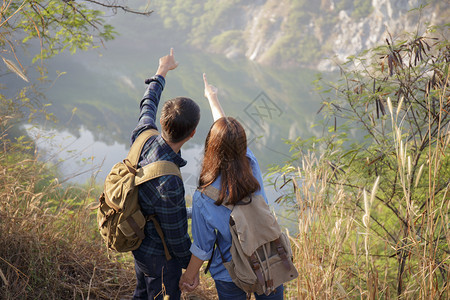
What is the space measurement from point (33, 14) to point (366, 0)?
117ft

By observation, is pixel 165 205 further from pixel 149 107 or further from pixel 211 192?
pixel 149 107

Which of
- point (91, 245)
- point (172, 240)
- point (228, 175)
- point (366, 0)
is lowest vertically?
point (91, 245)

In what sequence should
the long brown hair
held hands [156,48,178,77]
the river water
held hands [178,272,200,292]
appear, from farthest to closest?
the river water, held hands [156,48,178,77], held hands [178,272,200,292], the long brown hair

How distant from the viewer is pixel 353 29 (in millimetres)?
32781

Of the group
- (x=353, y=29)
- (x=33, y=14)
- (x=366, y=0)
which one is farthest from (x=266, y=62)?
(x=33, y=14)

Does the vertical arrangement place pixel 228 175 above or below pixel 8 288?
above

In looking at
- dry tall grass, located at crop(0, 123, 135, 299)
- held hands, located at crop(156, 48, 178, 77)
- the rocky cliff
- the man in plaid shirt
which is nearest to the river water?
the rocky cliff

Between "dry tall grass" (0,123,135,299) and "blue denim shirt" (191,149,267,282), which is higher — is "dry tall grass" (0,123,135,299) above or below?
below

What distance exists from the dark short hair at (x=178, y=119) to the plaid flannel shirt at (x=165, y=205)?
0.05 metres

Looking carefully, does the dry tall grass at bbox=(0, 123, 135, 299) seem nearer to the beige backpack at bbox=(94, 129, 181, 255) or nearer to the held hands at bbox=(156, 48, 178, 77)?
the beige backpack at bbox=(94, 129, 181, 255)

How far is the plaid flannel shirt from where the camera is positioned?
50.3 inches

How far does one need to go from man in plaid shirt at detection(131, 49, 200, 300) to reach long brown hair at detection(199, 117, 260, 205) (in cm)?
11

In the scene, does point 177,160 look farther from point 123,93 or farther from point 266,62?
point 266,62

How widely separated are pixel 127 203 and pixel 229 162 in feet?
1.23
